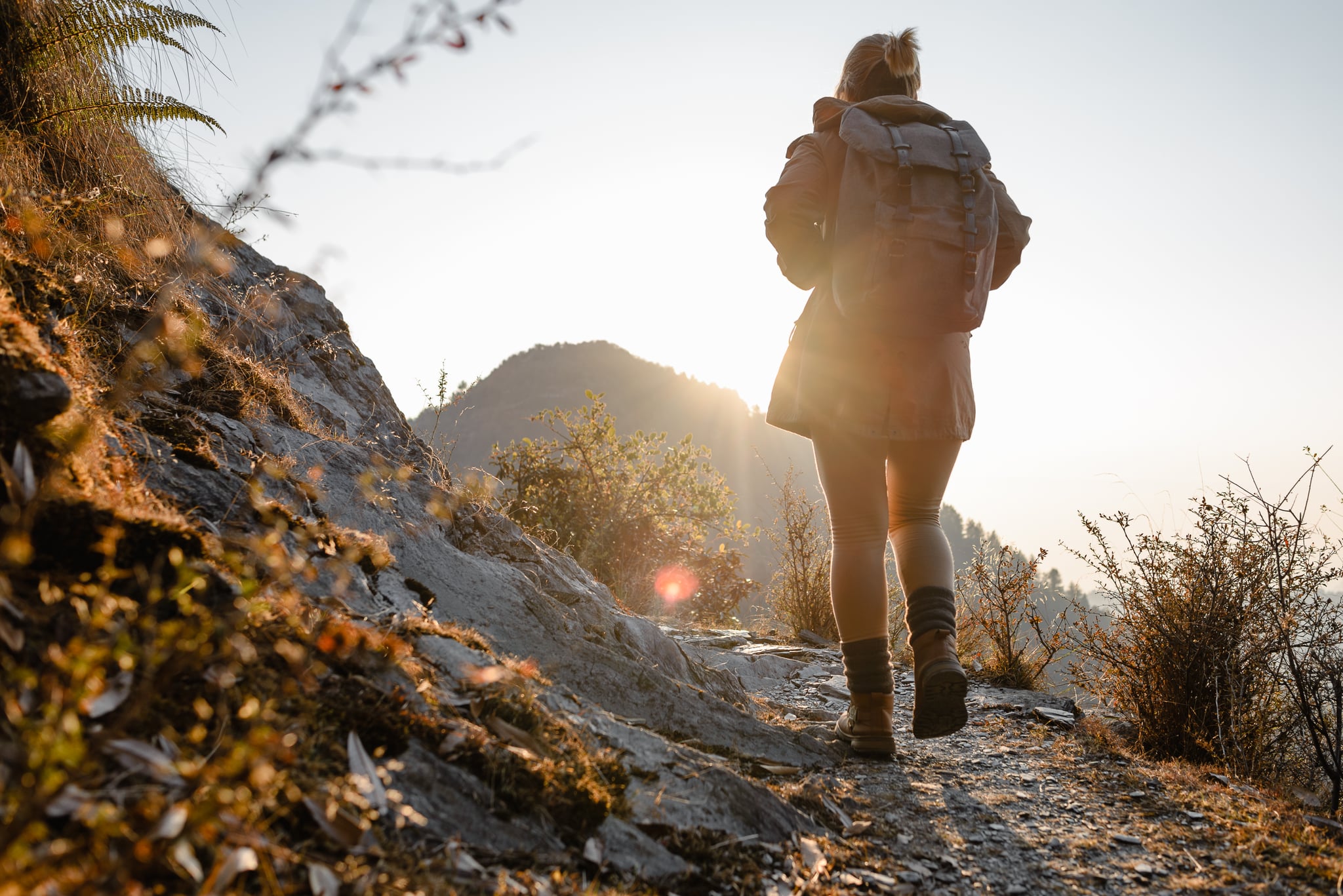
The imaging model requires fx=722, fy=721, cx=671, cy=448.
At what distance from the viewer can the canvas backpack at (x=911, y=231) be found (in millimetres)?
2252

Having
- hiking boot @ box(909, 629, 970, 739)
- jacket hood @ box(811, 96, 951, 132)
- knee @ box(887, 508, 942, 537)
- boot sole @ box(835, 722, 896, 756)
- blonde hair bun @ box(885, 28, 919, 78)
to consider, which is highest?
blonde hair bun @ box(885, 28, 919, 78)

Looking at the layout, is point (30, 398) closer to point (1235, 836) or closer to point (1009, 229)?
point (1235, 836)

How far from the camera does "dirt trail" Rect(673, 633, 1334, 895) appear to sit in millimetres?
1542

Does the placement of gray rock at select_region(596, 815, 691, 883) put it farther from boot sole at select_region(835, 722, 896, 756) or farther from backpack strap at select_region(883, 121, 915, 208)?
backpack strap at select_region(883, 121, 915, 208)

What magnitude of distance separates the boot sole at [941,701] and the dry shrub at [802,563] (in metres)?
3.84

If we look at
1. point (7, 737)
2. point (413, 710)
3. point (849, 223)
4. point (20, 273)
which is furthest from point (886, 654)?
point (20, 273)

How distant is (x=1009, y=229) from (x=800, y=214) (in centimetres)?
80

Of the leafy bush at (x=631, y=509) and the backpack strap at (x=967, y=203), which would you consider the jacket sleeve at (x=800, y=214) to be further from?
the leafy bush at (x=631, y=509)

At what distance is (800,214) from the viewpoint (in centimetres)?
244

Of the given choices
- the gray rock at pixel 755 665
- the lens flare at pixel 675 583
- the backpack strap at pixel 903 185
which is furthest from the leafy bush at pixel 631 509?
the backpack strap at pixel 903 185

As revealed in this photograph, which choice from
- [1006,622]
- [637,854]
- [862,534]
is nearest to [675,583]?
[1006,622]

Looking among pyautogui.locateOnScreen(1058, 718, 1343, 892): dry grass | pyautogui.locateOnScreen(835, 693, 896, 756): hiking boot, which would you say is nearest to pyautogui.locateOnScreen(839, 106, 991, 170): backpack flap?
pyautogui.locateOnScreen(835, 693, 896, 756): hiking boot

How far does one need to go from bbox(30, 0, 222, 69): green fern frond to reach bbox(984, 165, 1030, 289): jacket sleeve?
3189 mm

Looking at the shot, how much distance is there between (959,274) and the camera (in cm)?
228
